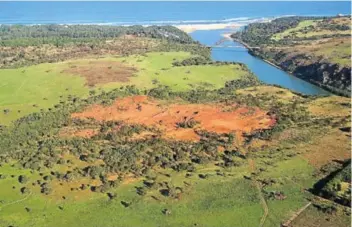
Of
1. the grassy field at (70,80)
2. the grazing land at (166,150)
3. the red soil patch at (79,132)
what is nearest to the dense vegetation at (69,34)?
the grassy field at (70,80)

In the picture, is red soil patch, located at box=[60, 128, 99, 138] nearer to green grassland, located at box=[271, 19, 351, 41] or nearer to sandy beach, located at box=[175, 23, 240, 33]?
green grassland, located at box=[271, 19, 351, 41]

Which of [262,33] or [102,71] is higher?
[262,33]

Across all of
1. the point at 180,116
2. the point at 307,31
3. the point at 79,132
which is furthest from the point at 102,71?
the point at 307,31

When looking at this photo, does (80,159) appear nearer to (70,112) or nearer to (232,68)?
(70,112)

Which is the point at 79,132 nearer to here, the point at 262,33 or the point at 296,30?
the point at 296,30

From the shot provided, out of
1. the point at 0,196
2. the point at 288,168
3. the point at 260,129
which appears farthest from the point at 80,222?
the point at 260,129

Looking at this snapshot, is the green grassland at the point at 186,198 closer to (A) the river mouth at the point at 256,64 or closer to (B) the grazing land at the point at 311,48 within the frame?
(B) the grazing land at the point at 311,48
